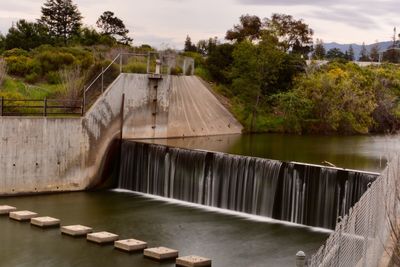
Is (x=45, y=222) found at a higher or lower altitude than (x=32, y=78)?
lower

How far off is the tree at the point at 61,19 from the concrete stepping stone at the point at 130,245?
128ft

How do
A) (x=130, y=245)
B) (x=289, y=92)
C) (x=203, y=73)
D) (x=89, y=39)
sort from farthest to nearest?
1. (x=89, y=39)
2. (x=203, y=73)
3. (x=289, y=92)
4. (x=130, y=245)

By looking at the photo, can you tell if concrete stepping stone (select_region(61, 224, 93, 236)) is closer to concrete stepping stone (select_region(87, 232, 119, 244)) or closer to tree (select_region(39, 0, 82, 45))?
concrete stepping stone (select_region(87, 232, 119, 244))

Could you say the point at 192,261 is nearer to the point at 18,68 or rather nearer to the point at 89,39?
the point at 18,68

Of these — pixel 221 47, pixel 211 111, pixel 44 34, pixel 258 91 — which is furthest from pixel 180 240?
pixel 44 34

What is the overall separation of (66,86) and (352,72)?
21.2m

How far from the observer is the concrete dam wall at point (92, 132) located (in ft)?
74.8

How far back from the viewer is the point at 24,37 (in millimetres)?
47344

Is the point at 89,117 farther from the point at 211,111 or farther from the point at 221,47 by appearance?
the point at 221,47

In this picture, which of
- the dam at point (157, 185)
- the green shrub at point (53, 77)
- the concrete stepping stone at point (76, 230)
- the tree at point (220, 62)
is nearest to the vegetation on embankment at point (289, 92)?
the tree at point (220, 62)

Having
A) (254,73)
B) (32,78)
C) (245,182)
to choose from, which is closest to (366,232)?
(245,182)

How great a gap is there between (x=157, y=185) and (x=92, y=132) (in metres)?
3.47

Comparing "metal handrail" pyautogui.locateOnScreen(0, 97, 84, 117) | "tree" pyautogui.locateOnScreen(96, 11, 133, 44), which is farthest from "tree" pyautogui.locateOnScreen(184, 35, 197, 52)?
"metal handrail" pyautogui.locateOnScreen(0, 97, 84, 117)

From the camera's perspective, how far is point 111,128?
26359mm
